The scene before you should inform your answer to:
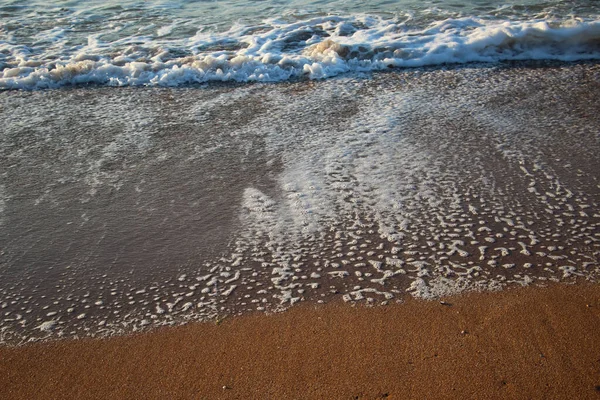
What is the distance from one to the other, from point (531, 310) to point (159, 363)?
62.3 inches

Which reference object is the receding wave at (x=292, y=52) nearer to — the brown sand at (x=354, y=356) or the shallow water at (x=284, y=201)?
the shallow water at (x=284, y=201)

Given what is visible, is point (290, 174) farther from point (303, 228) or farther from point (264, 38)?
point (264, 38)

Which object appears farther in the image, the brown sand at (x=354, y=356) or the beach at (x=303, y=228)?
the beach at (x=303, y=228)

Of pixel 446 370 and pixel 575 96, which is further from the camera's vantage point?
pixel 575 96

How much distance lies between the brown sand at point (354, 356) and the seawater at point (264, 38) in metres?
3.73

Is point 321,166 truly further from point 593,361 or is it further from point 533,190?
point 593,361

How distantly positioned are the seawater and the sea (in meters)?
0.04

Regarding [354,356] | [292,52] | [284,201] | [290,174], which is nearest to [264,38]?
[292,52]

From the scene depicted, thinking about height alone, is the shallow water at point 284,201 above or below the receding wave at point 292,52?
below

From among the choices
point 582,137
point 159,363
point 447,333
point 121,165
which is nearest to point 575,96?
point 582,137

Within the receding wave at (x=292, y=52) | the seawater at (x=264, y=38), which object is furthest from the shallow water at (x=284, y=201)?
the seawater at (x=264, y=38)

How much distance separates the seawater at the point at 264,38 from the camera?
571 cm

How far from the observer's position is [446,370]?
1.99 meters

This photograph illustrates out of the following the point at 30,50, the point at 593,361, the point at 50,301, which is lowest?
the point at 593,361
